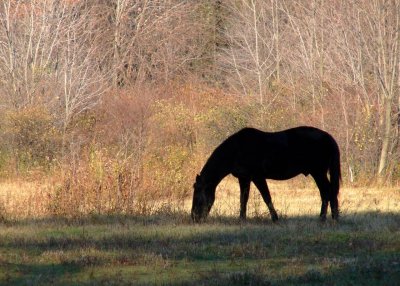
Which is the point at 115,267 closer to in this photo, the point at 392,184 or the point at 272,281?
the point at 272,281

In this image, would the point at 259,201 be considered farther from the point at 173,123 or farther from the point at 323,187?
the point at 173,123

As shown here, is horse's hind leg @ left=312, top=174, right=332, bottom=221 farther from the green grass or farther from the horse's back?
the green grass

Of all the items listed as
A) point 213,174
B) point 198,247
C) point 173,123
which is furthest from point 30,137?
point 198,247

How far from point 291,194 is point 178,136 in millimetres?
10324

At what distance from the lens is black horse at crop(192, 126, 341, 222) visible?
1770cm

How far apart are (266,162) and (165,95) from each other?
84.5 ft

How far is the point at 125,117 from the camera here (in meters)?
33.6

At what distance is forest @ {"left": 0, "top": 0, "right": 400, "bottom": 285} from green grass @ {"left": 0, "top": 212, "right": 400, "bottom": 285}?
0.05m

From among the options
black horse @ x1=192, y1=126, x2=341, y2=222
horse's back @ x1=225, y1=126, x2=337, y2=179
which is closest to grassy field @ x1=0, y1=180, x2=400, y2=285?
black horse @ x1=192, y1=126, x2=341, y2=222

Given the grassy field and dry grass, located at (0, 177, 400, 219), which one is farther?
dry grass, located at (0, 177, 400, 219)

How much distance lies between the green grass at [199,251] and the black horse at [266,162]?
0.53 m

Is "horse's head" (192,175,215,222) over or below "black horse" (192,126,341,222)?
below

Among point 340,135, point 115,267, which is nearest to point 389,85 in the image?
point 340,135

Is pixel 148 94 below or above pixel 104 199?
above
